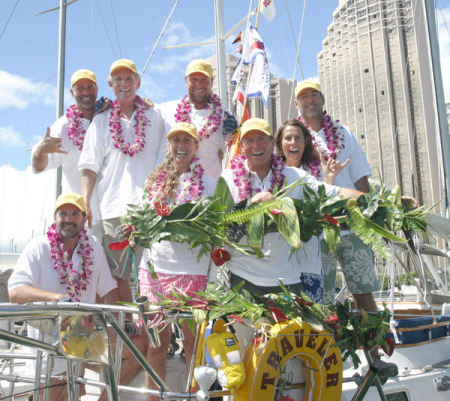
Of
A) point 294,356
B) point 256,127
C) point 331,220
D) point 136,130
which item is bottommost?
point 294,356

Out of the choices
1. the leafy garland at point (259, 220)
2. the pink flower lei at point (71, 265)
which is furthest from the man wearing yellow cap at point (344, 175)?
the pink flower lei at point (71, 265)

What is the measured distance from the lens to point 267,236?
9.78ft

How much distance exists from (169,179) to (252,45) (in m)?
3.41

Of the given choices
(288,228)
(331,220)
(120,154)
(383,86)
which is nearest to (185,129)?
(120,154)

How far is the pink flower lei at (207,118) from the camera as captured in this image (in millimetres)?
4082

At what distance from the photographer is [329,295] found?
381cm

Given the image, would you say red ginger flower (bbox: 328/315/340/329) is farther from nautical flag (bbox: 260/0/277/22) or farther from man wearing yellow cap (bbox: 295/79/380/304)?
nautical flag (bbox: 260/0/277/22)

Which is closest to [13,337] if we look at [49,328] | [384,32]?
[49,328]

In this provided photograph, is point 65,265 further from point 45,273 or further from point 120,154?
point 120,154

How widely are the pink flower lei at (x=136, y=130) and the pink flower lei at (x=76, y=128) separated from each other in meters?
0.36

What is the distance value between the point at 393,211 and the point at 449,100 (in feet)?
183

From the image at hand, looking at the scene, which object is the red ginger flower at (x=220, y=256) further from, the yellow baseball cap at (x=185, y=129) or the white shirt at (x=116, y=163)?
the white shirt at (x=116, y=163)

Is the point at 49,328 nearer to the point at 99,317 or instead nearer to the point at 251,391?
the point at 99,317

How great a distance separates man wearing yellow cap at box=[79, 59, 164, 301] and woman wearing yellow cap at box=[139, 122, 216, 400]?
60cm
